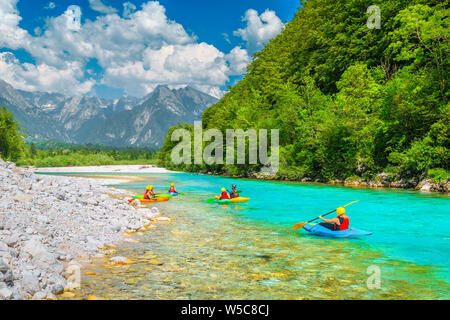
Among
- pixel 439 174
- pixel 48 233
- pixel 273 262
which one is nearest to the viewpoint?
pixel 273 262

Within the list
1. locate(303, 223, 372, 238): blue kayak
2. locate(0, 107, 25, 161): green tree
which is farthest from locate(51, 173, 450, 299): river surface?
locate(0, 107, 25, 161): green tree

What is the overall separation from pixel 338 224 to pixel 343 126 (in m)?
29.9

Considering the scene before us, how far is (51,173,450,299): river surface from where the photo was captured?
22.9ft

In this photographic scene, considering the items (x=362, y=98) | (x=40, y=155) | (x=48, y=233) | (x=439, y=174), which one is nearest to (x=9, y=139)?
(x=48, y=233)

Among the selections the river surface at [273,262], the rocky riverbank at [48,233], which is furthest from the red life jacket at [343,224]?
the rocky riverbank at [48,233]

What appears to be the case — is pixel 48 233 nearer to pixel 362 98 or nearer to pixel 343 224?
pixel 343 224

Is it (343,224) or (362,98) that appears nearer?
(343,224)

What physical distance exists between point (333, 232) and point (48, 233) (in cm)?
1073

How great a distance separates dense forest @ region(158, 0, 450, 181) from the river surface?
676 inches

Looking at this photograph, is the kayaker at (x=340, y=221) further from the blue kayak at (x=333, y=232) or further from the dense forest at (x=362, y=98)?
the dense forest at (x=362, y=98)

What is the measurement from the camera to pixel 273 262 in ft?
30.4

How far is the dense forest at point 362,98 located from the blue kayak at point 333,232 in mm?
21351

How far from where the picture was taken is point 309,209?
20.6 metres

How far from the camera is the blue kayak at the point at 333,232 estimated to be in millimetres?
12250
